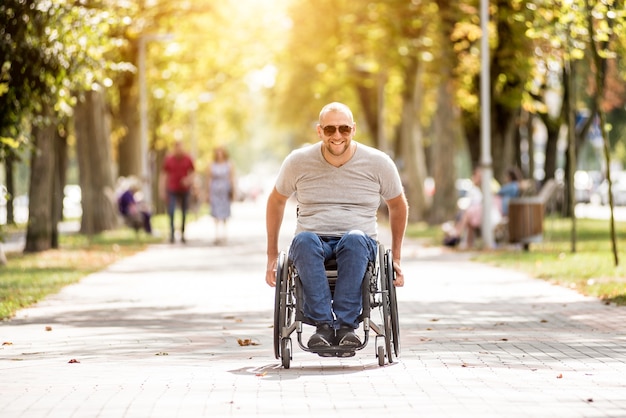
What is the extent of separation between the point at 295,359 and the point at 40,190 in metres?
15.9

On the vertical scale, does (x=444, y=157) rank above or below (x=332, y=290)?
above

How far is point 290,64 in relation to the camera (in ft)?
172

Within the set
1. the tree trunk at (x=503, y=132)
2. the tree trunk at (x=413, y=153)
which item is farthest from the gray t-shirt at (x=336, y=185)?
the tree trunk at (x=413, y=153)

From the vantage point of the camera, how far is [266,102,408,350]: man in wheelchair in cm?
946

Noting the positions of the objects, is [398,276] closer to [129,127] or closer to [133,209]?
[133,209]

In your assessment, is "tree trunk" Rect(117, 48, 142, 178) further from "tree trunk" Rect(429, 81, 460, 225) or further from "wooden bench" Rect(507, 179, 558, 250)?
"wooden bench" Rect(507, 179, 558, 250)

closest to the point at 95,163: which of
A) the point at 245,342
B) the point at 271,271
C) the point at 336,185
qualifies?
the point at 245,342

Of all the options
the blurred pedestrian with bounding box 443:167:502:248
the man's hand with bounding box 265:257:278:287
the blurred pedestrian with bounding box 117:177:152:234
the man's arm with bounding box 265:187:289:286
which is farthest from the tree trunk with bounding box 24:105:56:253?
the man's hand with bounding box 265:257:278:287

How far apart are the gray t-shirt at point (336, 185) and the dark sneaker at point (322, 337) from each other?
68 cm

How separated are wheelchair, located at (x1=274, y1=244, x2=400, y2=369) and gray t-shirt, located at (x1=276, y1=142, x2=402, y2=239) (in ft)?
0.98

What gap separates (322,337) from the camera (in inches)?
372

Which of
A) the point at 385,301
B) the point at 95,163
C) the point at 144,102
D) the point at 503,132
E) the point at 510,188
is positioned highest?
the point at 144,102

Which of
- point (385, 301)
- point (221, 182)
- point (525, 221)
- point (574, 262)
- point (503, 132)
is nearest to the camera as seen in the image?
point (385, 301)

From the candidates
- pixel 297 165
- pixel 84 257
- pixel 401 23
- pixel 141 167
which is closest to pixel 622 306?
pixel 297 165
